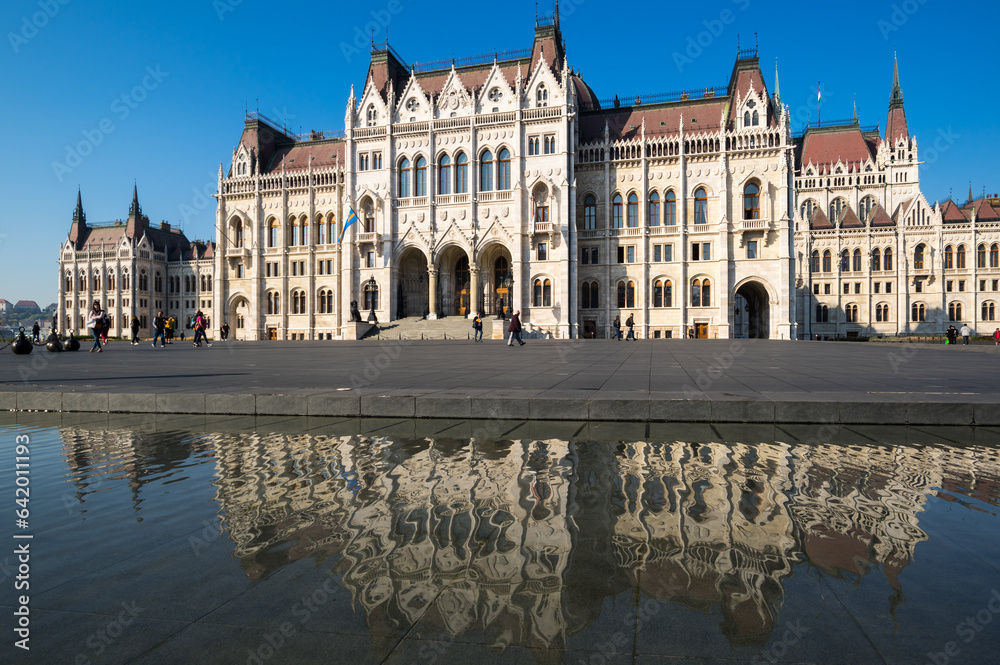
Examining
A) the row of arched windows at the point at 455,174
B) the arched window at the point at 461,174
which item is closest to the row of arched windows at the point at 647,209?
the row of arched windows at the point at 455,174

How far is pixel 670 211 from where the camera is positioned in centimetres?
4609

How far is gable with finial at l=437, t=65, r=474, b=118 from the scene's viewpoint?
46344 millimetres

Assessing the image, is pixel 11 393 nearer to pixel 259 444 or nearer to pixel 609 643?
pixel 259 444

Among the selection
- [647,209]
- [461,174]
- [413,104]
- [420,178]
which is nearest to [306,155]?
[413,104]

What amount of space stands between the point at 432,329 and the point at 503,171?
15.1 meters

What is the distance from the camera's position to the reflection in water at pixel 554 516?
2395mm

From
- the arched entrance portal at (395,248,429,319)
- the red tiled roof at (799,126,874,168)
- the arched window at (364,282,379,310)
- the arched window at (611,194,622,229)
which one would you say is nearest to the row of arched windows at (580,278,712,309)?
the arched window at (611,194,622,229)

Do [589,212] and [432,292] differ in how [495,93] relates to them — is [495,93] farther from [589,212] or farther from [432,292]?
[432,292]

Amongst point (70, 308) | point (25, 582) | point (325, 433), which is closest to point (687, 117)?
point (325, 433)

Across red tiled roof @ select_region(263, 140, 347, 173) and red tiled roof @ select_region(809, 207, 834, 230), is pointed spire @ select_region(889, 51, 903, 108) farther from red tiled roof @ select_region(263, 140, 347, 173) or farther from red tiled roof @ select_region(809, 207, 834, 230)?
red tiled roof @ select_region(263, 140, 347, 173)

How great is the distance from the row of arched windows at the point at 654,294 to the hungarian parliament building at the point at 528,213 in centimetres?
12

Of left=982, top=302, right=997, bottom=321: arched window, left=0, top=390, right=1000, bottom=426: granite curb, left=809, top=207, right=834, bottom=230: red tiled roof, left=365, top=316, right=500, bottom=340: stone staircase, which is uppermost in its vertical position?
left=809, top=207, right=834, bottom=230: red tiled roof

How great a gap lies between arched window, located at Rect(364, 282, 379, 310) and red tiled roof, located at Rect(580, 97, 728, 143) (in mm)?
23161

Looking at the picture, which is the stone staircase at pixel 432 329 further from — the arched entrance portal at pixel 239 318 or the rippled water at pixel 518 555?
the rippled water at pixel 518 555
